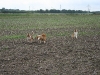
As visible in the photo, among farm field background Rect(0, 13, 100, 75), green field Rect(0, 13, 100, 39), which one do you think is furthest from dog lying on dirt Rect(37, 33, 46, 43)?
green field Rect(0, 13, 100, 39)

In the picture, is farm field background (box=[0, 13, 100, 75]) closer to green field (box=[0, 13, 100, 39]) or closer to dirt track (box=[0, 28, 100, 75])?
dirt track (box=[0, 28, 100, 75])

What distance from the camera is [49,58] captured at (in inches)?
473

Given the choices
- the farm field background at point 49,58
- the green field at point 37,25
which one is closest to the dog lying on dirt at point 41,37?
the farm field background at point 49,58

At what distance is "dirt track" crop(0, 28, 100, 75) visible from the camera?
996 cm

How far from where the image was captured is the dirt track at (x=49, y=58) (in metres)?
9.96

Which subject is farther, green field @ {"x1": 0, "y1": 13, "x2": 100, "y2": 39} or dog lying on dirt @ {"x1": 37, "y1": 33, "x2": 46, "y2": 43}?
green field @ {"x1": 0, "y1": 13, "x2": 100, "y2": 39}

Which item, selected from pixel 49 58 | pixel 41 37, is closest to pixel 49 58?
pixel 49 58

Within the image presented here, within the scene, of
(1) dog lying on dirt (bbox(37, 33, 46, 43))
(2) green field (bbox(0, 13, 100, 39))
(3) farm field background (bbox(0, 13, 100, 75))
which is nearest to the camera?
(3) farm field background (bbox(0, 13, 100, 75))

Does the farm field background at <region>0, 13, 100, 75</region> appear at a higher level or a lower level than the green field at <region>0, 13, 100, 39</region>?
higher

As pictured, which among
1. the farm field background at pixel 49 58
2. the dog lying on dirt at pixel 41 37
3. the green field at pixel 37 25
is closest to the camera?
the farm field background at pixel 49 58

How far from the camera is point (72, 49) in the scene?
46.3 feet

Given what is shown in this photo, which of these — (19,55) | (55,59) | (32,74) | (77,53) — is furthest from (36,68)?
(77,53)

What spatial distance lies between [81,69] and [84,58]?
1873 mm

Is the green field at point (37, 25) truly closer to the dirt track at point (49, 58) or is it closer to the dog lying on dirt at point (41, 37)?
the dog lying on dirt at point (41, 37)
